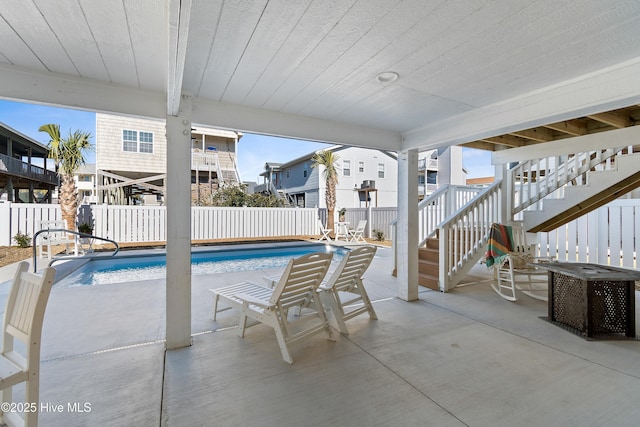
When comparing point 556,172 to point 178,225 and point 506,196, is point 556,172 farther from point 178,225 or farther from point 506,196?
point 178,225

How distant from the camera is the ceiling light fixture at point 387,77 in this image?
8.12 ft

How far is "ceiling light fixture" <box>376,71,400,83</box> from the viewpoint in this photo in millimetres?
2475

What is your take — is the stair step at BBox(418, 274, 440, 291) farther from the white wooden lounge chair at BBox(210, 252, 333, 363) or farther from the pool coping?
the pool coping

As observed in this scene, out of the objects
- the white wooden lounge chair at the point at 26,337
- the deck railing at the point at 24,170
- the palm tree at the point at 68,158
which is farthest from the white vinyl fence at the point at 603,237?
the deck railing at the point at 24,170

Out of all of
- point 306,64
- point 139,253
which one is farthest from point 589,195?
point 139,253

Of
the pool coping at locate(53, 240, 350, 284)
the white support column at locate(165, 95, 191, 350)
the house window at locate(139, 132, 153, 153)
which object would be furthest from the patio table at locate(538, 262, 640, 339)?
the house window at locate(139, 132, 153, 153)

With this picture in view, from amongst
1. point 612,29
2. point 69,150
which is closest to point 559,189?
point 612,29

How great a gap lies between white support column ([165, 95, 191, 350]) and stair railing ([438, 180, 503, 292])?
3827 millimetres

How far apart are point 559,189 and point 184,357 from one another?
23.1ft

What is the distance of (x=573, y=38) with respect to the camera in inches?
77.1

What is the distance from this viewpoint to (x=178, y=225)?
2.80 metres

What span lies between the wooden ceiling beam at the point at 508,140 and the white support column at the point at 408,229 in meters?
1.84

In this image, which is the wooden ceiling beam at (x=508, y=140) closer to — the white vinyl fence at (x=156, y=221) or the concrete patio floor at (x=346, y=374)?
the concrete patio floor at (x=346, y=374)

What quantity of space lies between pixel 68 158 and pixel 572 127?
1234 centimetres
